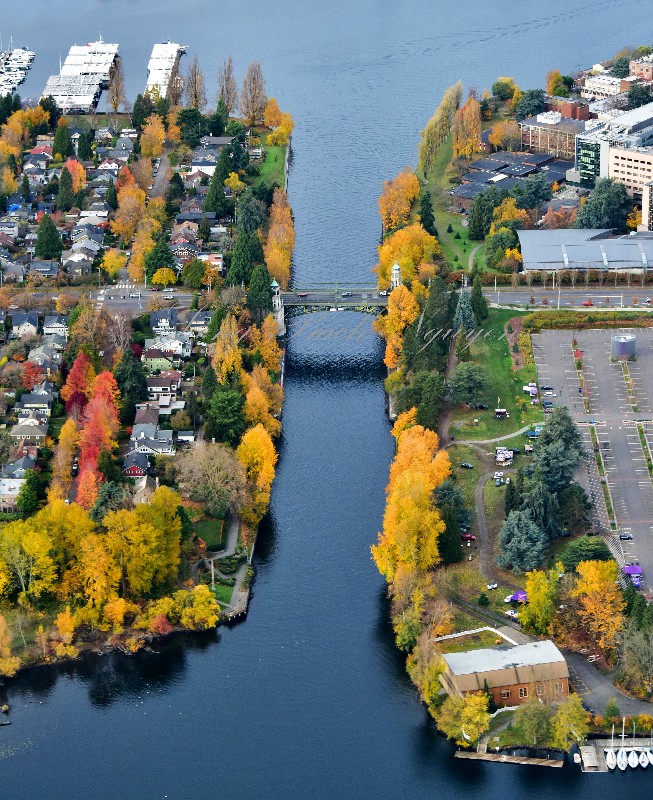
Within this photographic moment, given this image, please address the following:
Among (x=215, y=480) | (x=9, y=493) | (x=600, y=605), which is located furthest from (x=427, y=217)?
(x=600, y=605)

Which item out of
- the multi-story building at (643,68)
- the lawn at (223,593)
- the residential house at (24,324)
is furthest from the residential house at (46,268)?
the multi-story building at (643,68)

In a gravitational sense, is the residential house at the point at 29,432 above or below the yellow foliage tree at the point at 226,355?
below

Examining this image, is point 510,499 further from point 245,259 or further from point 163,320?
point 245,259

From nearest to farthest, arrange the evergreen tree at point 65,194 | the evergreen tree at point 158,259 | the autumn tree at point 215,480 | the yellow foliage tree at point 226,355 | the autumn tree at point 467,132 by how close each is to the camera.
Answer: the autumn tree at point 215,480 → the yellow foliage tree at point 226,355 → the evergreen tree at point 158,259 → the evergreen tree at point 65,194 → the autumn tree at point 467,132

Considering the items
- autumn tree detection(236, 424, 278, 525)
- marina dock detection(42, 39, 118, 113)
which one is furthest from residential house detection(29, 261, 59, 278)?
marina dock detection(42, 39, 118, 113)

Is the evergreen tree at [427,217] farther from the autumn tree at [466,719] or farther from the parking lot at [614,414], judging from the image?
the autumn tree at [466,719]

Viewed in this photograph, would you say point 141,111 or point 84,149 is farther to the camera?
point 141,111

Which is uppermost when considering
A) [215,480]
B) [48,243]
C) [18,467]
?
[48,243]
